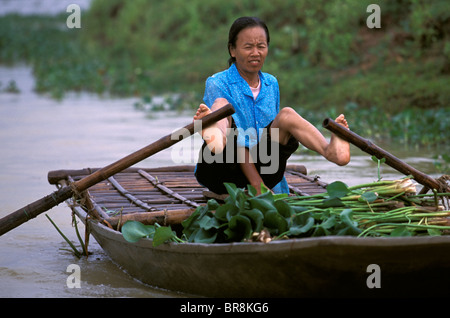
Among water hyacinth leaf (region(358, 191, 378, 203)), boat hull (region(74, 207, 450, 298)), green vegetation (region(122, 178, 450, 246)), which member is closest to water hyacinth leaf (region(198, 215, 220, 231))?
green vegetation (region(122, 178, 450, 246))

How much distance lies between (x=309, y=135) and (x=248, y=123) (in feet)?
1.23

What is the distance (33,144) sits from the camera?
739 cm

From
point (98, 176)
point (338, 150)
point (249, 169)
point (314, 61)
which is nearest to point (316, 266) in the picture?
point (338, 150)

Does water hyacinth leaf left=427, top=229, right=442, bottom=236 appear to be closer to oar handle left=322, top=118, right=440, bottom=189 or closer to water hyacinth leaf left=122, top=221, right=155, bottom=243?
oar handle left=322, top=118, right=440, bottom=189

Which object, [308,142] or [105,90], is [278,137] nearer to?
[308,142]

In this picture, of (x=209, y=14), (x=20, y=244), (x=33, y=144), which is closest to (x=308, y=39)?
(x=209, y=14)

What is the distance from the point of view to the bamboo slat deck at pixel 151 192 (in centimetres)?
338

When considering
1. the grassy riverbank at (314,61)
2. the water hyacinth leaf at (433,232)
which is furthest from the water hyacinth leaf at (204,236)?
the grassy riverbank at (314,61)

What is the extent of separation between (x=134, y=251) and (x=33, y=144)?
4.56m

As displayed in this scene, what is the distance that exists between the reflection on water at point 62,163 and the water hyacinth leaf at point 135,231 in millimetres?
282

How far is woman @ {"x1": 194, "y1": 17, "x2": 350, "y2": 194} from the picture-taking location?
3422 millimetres

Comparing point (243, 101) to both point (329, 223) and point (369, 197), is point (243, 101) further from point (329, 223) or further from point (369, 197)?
point (329, 223)

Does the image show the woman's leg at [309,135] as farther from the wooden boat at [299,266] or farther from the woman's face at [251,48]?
the wooden boat at [299,266]

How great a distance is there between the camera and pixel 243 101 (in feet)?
11.6
